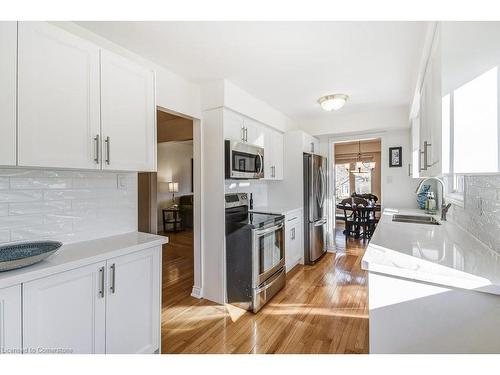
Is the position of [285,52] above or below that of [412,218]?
above

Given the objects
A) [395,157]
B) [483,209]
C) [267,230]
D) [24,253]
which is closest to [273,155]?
[267,230]

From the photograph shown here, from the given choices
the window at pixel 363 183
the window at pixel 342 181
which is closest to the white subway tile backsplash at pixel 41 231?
the window at pixel 342 181

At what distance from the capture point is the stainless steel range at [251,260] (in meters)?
2.34

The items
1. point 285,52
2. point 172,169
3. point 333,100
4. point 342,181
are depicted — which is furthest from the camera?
point 342,181

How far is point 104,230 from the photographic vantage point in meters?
1.76

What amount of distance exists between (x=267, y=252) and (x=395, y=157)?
9.29ft

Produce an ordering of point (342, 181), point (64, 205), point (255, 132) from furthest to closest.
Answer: point (342, 181)
point (255, 132)
point (64, 205)

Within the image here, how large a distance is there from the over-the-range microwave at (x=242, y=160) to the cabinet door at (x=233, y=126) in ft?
0.41

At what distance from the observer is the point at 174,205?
247 inches

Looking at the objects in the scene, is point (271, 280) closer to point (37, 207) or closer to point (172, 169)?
point (37, 207)
